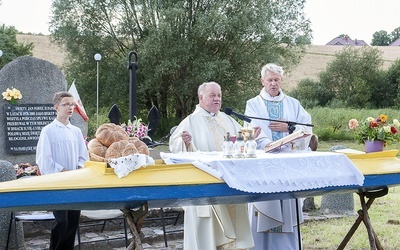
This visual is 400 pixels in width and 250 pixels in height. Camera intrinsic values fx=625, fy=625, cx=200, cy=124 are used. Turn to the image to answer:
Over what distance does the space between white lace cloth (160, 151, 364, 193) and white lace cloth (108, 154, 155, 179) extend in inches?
16.5

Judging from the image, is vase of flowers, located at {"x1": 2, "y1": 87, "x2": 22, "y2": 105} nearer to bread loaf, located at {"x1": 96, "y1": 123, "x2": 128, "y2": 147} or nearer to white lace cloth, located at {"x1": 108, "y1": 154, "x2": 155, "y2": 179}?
bread loaf, located at {"x1": 96, "y1": 123, "x2": 128, "y2": 147}

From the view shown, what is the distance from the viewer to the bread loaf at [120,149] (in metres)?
4.29

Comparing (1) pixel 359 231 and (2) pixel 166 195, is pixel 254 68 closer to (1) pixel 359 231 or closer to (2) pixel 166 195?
(1) pixel 359 231

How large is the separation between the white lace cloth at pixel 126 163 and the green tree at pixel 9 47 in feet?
91.5

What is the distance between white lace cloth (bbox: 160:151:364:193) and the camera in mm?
4266

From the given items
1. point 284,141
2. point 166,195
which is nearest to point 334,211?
point 284,141

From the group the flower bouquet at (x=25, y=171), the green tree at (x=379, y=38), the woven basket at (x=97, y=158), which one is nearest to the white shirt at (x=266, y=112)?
the woven basket at (x=97, y=158)

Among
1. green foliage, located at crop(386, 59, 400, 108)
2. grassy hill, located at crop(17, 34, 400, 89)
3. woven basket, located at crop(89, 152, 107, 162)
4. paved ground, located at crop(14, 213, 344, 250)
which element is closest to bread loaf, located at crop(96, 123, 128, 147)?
woven basket, located at crop(89, 152, 107, 162)

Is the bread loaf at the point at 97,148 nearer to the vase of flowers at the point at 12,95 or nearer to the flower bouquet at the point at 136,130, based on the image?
the flower bouquet at the point at 136,130

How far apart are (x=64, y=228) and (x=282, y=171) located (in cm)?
225

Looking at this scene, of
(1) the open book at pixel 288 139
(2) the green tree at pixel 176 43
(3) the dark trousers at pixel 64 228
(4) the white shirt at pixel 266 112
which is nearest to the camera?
(1) the open book at pixel 288 139

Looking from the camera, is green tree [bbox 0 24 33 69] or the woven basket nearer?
the woven basket

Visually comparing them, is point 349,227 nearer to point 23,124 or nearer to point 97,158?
point 97,158

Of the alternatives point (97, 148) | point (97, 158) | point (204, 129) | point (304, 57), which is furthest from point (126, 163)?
point (304, 57)
